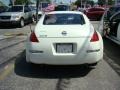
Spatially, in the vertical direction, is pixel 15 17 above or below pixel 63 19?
below

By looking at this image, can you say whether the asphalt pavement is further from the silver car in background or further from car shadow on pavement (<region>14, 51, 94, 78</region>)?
the silver car in background

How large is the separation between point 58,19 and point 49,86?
2.33 meters

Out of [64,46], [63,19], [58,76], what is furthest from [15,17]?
[64,46]

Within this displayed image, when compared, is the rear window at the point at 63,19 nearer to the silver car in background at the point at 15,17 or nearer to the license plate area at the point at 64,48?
the license plate area at the point at 64,48

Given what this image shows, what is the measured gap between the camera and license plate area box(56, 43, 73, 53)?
697 cm

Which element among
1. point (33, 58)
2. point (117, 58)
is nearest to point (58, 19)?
point (33, 58)

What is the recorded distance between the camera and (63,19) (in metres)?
8.18

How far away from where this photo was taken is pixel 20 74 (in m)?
7.46

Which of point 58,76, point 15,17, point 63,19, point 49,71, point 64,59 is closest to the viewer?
point 64,59

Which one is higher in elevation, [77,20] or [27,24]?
[77,20]

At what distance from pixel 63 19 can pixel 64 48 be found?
139cm

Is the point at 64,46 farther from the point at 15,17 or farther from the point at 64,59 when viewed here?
the point at 15,17

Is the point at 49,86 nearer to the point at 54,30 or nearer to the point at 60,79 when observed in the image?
the point at 60,79

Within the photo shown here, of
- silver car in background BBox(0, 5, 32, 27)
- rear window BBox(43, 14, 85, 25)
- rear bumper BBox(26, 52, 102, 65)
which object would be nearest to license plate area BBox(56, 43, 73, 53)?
rear bumper BBox(26, 52, 102, 65)
